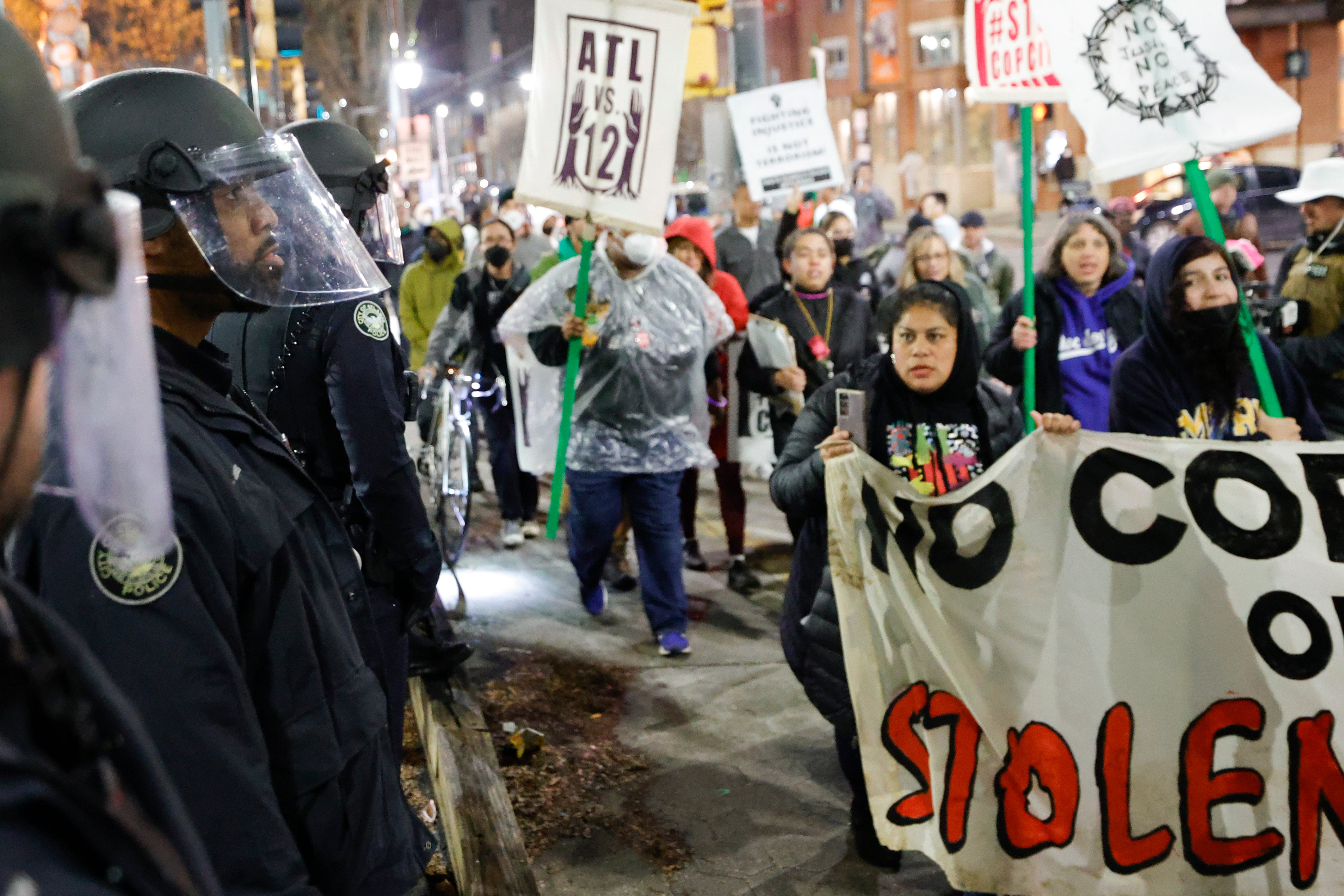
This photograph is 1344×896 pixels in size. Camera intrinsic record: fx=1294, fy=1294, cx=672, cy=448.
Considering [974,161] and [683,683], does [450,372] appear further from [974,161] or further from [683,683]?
[974,161]

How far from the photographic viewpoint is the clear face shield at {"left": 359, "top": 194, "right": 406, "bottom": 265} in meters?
4.06

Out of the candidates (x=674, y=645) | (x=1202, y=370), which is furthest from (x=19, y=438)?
(x=674, y=645)

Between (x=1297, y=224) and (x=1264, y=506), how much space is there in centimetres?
A: 2138

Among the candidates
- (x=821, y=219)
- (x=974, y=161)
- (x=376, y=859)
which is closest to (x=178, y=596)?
(x=376, y=859)

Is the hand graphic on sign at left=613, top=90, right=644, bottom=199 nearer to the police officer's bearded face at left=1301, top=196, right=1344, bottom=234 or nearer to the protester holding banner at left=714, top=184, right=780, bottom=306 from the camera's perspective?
the police officer's bearded face at left=1301, top=196, right=1344, bottom=234

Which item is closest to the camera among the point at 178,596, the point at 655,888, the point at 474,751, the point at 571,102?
the point at 178,596

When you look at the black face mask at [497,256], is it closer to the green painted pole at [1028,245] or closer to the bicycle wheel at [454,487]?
the bicycle wheel at [454,487]

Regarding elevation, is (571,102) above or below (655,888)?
above

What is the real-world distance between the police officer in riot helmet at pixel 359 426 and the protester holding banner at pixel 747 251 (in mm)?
7363

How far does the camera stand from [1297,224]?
22.5 m

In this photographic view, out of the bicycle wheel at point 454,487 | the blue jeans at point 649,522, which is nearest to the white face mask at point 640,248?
the blue jeans at point 649,522

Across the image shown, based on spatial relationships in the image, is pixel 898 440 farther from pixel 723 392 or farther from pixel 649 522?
pixel 723 392

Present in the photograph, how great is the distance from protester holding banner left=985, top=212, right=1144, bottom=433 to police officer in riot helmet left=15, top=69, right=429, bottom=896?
14.8 ft

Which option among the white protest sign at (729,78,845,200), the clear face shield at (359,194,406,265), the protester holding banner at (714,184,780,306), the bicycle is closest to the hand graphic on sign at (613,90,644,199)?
the bicycle
